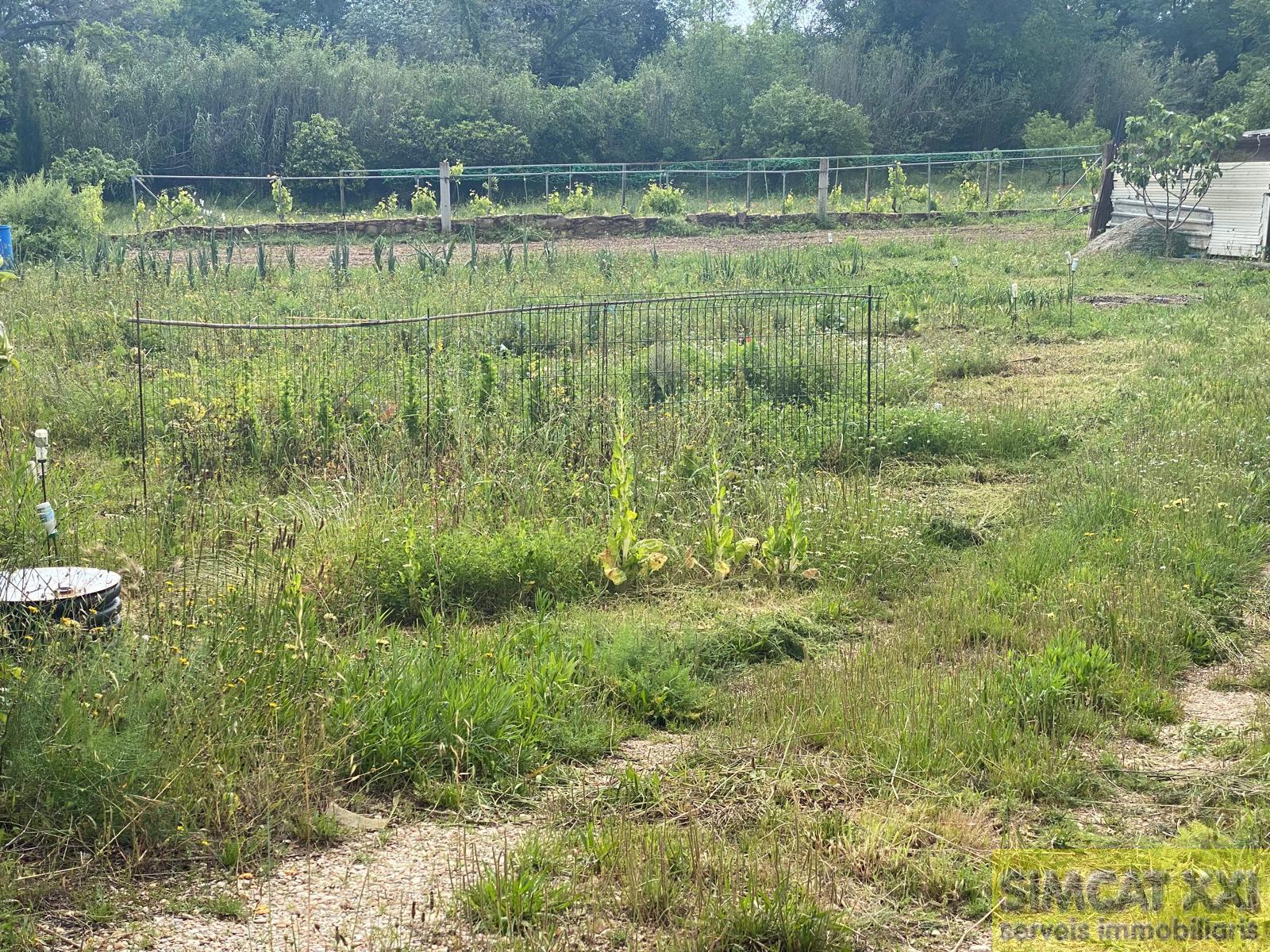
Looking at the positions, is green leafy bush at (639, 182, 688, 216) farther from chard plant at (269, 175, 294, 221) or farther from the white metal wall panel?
the white metal wall panel

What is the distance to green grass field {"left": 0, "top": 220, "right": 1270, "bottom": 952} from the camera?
395 centimetres

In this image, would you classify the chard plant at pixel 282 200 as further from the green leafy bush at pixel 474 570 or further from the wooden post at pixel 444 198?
the green leafy bush at pixel 474 570

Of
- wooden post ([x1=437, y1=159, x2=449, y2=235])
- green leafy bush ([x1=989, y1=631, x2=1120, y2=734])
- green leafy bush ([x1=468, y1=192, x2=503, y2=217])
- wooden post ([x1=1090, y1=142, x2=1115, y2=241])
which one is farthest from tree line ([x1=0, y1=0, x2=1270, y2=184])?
green leafy bush ([x1=989, y1=631, x2=1120, y2=734])

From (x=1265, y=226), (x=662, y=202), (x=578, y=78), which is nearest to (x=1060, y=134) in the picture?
(x=662, y=202)

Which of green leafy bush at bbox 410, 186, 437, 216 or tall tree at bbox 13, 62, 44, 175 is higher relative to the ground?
tall tree at bbox 13, 62, 44, 175

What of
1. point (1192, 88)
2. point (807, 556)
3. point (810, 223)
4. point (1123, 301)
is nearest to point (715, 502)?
point (807, 556)

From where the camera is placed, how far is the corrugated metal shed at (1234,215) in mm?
21719

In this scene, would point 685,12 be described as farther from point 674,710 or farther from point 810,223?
point 674,710

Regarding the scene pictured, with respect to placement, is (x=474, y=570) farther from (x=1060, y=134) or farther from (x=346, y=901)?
(x=1060, y=134)

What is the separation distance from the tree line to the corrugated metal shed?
18.3 m

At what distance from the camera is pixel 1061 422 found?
10.4 meters

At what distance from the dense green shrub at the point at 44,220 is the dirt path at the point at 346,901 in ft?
60.1

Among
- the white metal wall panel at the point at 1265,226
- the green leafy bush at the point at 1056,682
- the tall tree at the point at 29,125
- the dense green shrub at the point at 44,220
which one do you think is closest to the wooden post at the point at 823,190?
the white metal wall panel at the point at 1265,226

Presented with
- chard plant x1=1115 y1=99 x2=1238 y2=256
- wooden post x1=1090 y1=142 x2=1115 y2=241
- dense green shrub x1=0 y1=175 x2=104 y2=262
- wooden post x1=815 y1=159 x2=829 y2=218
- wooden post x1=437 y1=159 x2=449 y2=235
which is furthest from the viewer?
wooden post x1=815 y1=159 x2=829 y2=218
